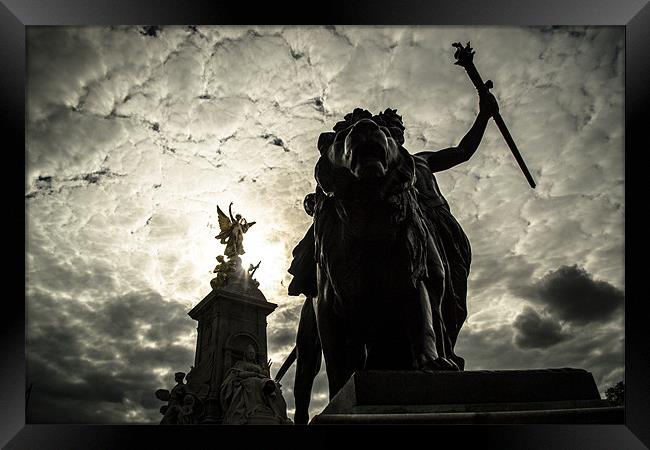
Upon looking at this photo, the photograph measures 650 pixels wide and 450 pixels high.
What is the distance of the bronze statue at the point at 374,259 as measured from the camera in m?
3.97

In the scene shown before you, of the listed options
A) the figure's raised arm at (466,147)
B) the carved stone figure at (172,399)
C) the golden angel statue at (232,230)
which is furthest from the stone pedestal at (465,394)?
the golden angel statue at (232,230)

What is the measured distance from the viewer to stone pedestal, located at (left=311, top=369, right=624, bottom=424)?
3.27m

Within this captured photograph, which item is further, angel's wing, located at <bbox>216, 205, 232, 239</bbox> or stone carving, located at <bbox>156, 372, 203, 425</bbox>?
angel's wing, located at <bbox>216, 205, 232, 239</bbox>

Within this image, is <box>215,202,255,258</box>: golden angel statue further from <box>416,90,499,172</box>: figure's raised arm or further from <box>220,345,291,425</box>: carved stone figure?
<box>416,90,499,172</box>: figure's raised arm

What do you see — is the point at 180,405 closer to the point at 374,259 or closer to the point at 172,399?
the point at 172,399

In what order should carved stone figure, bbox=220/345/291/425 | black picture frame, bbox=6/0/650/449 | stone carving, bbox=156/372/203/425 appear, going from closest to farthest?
black picture frame, bbox=6/0/650/449, carved stone figure, bbox=220/345/291/425, stone carving, bbox=156/372/203/425

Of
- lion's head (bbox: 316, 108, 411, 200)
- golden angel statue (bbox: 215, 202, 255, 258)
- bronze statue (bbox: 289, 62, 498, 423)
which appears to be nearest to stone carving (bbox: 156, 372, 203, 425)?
golden angel statue (bbox: 215, 202, 255, 258)

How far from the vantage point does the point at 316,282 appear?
16.2 ft

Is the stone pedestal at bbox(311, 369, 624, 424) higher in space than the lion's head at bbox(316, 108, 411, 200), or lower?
lower

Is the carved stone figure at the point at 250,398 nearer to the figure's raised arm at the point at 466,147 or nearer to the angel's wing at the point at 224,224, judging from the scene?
the angel's wing at the point at 224,224

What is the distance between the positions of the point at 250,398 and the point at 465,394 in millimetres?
13052

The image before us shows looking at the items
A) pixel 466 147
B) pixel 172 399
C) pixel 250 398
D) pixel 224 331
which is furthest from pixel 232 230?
Answer: pixel 466 147

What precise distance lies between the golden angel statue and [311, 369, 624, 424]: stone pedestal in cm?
1753
